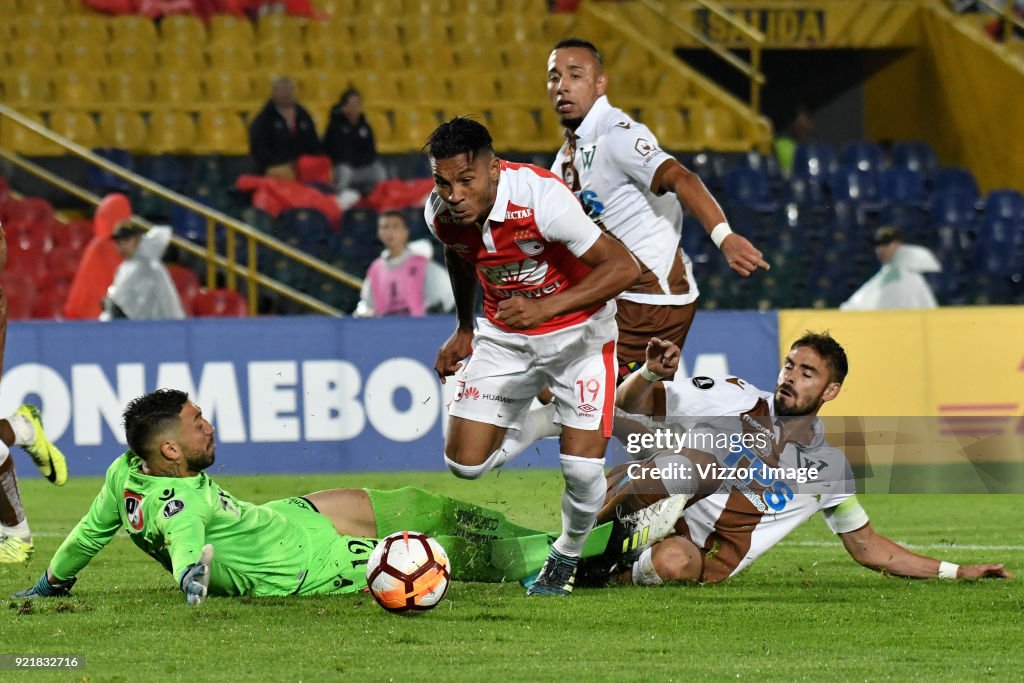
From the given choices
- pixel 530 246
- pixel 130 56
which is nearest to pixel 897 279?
pixel 530 246

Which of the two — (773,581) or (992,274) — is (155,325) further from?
(992,274)

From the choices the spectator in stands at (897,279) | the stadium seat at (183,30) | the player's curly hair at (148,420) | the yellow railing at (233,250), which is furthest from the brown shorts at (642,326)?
the stadium seat at (183,30)

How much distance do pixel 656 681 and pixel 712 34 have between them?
54.4 feet

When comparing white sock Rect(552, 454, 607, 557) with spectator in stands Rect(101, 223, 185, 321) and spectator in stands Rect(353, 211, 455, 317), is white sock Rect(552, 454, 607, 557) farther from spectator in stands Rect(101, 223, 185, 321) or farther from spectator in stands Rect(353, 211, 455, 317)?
spectator in stands Rect(101, 223, 185, 321)

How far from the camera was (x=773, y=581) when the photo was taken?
688cm

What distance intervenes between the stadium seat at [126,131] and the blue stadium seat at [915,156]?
342 inches

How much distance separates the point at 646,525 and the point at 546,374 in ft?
2.52

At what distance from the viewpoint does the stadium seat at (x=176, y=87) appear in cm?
1738

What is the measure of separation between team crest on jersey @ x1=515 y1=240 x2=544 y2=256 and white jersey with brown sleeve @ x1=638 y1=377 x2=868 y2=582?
1.12m

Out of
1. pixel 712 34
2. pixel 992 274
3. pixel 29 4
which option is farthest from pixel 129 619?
pixel 712 34

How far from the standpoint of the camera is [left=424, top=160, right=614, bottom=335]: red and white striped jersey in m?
6.03

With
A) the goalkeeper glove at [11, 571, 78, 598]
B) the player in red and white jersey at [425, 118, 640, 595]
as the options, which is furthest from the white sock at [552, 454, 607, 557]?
the goalkeeper glove at [11, 571, 78, 598]

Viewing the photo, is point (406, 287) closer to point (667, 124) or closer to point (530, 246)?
point (530, 246)

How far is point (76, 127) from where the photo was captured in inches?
659
